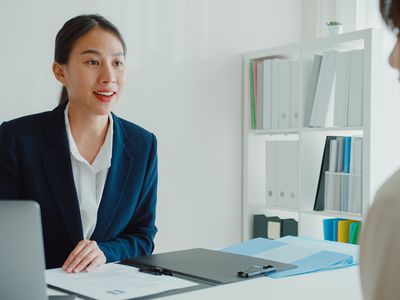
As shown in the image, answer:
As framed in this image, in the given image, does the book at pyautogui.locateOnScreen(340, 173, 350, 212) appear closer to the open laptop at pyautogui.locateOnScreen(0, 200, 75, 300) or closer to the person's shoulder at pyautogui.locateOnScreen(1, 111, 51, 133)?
the person's shoulder at pyautogui.locateOnScreen(1, 111, 51, 133)

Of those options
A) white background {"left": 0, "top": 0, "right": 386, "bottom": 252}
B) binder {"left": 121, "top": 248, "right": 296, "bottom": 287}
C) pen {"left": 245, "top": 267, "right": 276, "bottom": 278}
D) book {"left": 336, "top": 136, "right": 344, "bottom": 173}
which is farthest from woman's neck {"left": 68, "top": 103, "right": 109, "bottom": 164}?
book {"left": 336, "top": 136, "right": 344, "bottom": 173}

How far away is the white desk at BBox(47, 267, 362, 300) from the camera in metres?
1.36

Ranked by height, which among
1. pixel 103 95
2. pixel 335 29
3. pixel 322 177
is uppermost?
pixel 335 29

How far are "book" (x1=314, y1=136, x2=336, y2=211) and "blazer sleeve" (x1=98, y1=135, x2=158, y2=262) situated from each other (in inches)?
55.2

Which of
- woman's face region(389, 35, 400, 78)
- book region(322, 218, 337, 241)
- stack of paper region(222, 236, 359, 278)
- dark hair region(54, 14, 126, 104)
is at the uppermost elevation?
dark hair region(54, 14, 126, 104)

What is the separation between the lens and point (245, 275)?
4.94 feet

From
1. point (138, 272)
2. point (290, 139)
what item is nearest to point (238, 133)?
point (290, 139)

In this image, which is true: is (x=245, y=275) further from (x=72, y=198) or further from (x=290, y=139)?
(x=290, y=139)

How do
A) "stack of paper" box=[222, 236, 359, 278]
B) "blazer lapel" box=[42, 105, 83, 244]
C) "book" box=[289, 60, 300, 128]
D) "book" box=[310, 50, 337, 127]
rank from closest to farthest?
"stack of paper" box=[222, 236, 359, 278] → "blazer lapel" box=[42, 105, 83, 244] → "book" box=[310, 50, 337, 127] → "book" box=[289, 60, 300, 128]

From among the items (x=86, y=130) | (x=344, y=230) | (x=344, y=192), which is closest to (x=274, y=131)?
(x=344, y=192)

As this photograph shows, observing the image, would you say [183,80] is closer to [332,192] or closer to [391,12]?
[332,192]

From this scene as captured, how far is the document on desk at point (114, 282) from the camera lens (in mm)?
1336

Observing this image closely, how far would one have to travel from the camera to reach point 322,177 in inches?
129

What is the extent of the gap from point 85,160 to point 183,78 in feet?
4.96
